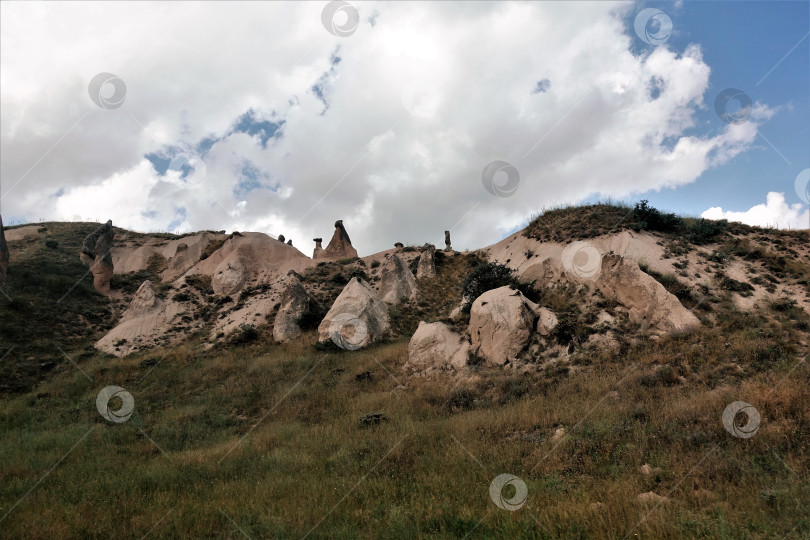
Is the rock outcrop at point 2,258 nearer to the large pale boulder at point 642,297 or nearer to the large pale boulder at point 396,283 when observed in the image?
the large pale boulder at point 396,283

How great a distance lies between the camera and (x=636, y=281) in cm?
1636

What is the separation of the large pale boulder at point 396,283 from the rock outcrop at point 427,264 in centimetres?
160

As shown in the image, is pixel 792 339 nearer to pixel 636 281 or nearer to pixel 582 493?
pixel 636 281

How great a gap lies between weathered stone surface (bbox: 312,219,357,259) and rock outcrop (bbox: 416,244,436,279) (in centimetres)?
978

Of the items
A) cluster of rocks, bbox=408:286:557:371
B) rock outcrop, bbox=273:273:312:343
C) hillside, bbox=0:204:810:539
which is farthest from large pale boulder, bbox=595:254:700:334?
rock outcrop, bbox=273:273:312:343

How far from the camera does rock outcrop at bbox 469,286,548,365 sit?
648 inches

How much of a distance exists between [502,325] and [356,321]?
971 centimetres

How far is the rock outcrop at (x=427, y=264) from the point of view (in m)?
32.3

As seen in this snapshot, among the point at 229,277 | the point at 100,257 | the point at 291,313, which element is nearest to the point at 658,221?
the point at 291,313

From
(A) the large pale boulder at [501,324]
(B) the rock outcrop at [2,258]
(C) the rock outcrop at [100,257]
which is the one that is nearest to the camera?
(A) the large pale boulder at [501,324]

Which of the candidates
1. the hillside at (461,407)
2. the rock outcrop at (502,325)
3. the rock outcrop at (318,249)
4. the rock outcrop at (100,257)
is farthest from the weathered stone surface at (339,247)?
the rock outcrop at (502,325)

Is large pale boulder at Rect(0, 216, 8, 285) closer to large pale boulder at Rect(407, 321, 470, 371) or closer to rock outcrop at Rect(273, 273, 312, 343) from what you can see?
rock outcrop at Rect(273, 273, 312, 343)

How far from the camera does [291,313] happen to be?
2628cm

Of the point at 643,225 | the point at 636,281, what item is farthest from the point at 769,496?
the point at 643,225
